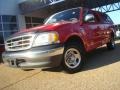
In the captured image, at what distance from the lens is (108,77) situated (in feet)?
17.2

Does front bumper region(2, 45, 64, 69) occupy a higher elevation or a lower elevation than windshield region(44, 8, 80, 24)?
lower

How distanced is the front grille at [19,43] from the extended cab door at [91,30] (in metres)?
1.93

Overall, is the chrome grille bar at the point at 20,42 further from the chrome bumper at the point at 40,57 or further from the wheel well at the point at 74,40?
the wheel well at the point at 74,40

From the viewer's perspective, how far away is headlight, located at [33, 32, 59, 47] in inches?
216

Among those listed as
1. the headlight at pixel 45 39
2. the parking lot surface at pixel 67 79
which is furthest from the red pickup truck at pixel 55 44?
the parking lot surface at pixel 67 79

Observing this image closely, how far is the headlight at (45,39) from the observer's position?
216 inches

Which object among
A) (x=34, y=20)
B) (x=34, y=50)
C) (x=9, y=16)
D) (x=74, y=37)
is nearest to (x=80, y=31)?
(x=74, y=37)

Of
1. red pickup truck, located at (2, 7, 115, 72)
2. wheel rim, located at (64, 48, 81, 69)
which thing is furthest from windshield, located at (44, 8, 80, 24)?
wheel rim, located at (64, 48, 81, 69)

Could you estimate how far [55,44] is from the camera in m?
5.51

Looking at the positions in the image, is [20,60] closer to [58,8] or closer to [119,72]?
[119,72]

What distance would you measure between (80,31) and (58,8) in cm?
2152

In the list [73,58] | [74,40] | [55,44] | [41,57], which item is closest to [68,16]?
[74,40]

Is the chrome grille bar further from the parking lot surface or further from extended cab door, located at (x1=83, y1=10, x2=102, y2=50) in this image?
extended cab door, located at (x1=83, y1=10, x2=102, y2=50)

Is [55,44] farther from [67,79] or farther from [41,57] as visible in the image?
[67,79]
